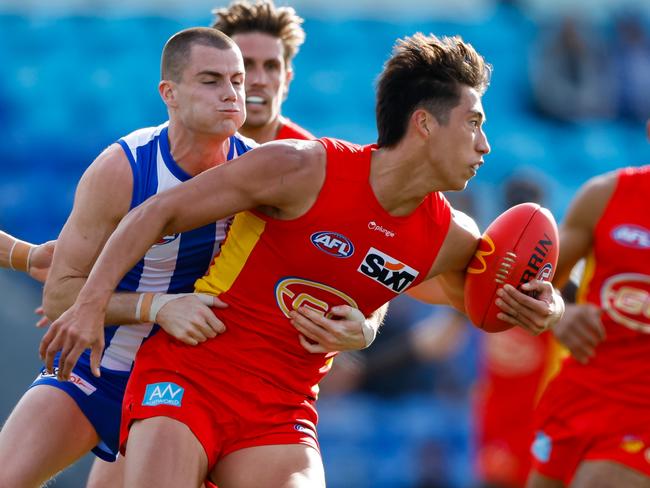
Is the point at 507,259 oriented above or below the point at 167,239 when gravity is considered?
above

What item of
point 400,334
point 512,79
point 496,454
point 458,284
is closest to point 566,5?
point 512,79

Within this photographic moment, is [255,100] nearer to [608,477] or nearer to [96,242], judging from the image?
[96,242]

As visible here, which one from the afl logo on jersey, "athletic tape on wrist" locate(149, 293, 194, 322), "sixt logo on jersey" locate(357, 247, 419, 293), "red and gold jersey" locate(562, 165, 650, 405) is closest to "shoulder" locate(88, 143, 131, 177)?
the afl logo on jersey

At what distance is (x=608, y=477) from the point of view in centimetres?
616

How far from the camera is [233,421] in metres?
4.94

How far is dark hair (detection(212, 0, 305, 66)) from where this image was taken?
6832 mm

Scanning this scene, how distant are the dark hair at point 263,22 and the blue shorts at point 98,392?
7.39ft

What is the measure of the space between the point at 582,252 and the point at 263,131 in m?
1.85

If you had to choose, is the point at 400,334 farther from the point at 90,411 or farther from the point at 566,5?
the point at 566,5

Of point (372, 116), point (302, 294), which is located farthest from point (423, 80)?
point (372, 116)

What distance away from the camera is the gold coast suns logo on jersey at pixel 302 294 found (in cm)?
502

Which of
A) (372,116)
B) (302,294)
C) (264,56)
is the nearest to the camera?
(302,294)

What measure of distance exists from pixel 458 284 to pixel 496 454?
4535 millimetres

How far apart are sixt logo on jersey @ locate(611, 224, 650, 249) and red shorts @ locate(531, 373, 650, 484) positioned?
815 mm
